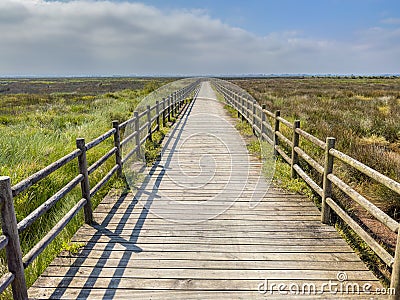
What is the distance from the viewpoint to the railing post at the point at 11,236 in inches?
108

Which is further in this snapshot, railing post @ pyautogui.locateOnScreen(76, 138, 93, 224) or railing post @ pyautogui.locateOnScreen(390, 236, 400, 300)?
railing post @ pyautogui.locateOnScreen(76, 138, 93, 224)

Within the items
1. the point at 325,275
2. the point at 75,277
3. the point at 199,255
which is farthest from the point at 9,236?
the point at 325,275

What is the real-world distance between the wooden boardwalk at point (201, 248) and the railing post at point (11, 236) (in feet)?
1.01

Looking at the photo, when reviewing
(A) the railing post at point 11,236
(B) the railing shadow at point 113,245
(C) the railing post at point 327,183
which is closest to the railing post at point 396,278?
(C) the railing post at point 327,183

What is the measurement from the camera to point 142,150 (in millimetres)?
8625

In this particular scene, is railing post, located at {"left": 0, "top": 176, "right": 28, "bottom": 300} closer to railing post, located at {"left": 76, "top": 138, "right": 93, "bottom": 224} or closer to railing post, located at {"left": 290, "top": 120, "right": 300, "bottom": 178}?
railing post, located at {"left": 76, "top": 138, "right": 93, "bottom": 224}

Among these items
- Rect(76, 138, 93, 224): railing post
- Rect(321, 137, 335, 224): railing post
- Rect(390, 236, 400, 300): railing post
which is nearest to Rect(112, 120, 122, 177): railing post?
Rect(76, 138, 93, 224): railing post

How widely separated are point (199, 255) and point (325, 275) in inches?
53.7

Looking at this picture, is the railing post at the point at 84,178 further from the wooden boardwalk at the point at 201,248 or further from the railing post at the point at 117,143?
the railing post at the point at 117,143

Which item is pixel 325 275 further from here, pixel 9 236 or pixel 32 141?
pixel 32 141

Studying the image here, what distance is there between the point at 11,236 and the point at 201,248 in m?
2.08

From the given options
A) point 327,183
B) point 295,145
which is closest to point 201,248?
point 327,183

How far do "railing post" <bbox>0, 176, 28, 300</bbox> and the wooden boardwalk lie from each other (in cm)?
31

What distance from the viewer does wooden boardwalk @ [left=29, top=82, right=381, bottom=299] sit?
334 cm
